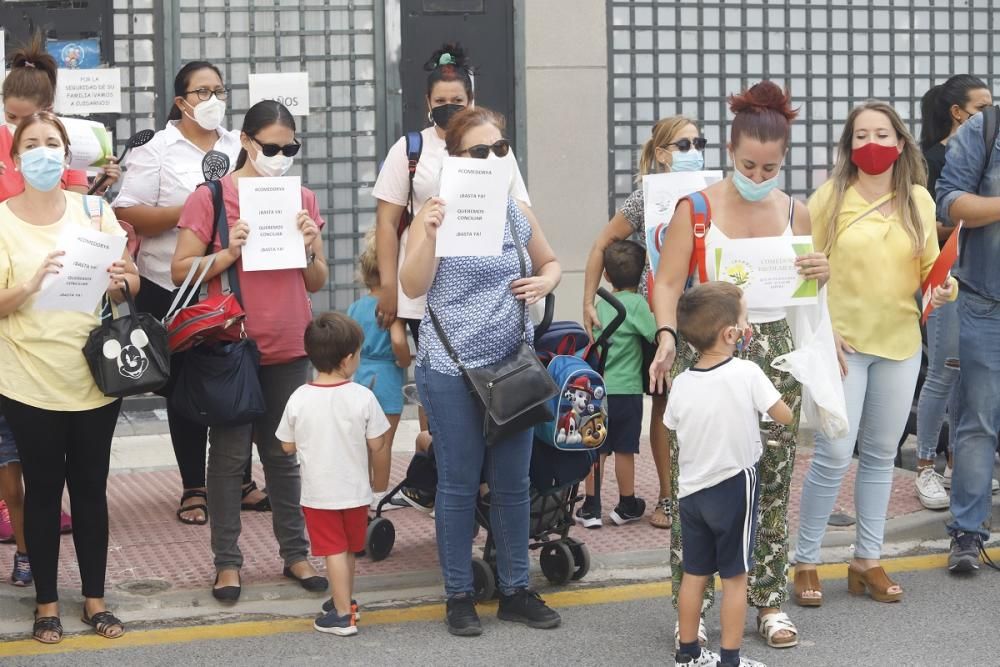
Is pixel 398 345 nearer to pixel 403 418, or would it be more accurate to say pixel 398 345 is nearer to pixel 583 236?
pixel 403 418

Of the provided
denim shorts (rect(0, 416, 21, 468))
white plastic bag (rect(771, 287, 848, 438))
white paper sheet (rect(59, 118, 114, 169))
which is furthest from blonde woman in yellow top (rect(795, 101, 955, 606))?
denim shorts (rect(0, 416, 21, 468))

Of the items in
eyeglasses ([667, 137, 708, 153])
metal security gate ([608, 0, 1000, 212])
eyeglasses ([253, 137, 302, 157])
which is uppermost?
metal security gate ([608, 0, 1000, 212])

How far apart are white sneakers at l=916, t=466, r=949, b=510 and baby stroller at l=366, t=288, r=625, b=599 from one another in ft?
6.52

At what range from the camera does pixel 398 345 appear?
6.69 metres

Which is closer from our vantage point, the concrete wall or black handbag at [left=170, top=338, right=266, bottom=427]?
black handbag at [left=170, top=338, right=266, bottom=427]

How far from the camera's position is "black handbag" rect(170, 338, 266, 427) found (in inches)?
250

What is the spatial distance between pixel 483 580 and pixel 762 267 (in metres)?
1.73

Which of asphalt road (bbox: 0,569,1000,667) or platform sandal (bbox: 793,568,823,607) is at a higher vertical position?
platform sandal (bbox: 793,568,823,607)

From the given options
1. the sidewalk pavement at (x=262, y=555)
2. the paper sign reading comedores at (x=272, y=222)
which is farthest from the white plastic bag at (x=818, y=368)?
the paper sign reading comedores at (x=272, y=222)

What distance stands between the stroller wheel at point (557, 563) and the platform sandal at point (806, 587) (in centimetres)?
95

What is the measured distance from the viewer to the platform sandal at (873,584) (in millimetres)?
6465

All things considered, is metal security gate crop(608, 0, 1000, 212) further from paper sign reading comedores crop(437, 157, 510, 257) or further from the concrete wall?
paper sign reading comedores crop(437, 157, 510, 257)

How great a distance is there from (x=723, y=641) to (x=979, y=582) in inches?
70.6

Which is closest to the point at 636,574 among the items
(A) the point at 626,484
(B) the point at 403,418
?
(A) the point at 626,484
